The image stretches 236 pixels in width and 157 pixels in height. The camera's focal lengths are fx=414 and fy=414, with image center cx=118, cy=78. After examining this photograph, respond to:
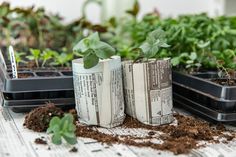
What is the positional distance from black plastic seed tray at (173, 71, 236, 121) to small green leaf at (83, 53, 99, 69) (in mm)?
249

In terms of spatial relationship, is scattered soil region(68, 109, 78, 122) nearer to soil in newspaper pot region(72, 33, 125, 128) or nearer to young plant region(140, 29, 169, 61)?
soil in newspaper pot region(72, 33, 125, 128)

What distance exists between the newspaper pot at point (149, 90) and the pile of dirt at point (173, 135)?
2 centimetres

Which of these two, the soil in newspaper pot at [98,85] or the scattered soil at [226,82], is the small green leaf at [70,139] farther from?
the scattered soil at [226,82]

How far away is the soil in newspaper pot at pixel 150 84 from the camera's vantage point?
82cm

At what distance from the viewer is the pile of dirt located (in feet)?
2.39

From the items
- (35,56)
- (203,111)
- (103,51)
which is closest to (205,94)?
(203,111)

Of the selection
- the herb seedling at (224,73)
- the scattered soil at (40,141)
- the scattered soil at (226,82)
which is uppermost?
the herb seedling at (224,73)

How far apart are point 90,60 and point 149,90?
13 centimetres

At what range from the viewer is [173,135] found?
2.56ft

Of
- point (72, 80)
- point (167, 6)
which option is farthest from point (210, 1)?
point (72, 80)

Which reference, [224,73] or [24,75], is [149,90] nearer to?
[224,73]

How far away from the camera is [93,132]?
2.62 ft

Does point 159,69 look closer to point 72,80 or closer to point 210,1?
point 72,80

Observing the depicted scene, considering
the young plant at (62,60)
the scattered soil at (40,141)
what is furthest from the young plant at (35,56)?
the scattered soil at (40,141)
